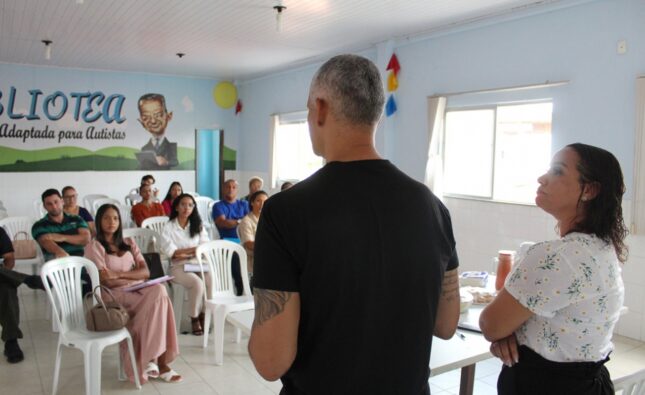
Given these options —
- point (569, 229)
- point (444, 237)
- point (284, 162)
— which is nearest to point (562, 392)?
point (569, 229)

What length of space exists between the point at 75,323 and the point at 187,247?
1475 millimetres

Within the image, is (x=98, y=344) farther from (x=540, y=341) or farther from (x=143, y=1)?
(x=143, y=1)

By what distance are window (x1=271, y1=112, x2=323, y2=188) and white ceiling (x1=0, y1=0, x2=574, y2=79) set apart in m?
1.05

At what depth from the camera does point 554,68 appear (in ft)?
15.1

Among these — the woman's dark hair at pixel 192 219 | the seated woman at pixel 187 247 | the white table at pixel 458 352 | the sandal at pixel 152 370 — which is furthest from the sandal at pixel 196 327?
the white table at pixel 458 352

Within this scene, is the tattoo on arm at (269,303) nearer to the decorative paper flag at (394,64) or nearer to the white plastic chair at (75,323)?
the white plastic chair at (75,323)

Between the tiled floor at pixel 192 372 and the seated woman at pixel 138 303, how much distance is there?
13cm

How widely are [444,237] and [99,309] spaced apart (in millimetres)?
2593

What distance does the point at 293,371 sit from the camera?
1.03m

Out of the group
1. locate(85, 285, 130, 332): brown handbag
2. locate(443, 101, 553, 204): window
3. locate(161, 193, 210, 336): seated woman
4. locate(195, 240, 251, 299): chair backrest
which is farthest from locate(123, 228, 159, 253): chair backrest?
locate(443, 101, 553, 204): window

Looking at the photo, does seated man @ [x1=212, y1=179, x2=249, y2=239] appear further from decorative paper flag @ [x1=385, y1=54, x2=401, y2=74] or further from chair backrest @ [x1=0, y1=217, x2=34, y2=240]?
decorative paper flag @ [x1=385, y1=54, x2=401, y2=74]

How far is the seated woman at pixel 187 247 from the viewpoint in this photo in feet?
14.3

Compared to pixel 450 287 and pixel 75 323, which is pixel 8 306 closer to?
pixel 75 323

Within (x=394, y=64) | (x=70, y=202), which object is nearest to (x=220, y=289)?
(x=70, y=202)
